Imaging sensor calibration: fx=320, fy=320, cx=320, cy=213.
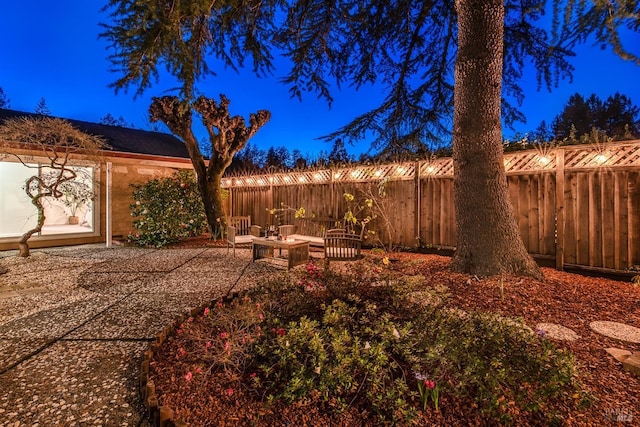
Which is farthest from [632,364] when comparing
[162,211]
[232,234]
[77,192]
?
[77,192]

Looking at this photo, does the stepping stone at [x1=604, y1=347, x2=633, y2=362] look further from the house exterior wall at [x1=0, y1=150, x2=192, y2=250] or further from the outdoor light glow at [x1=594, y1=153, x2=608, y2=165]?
the house exterior wall at [x1=0, y1=150, x2=192, y2=250]

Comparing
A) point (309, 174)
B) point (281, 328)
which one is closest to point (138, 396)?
point (281, 328)

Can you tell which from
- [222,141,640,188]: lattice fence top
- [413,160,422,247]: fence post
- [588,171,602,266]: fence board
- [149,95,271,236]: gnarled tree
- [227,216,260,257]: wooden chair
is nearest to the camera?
[222,141,640,188]: lattice fence top

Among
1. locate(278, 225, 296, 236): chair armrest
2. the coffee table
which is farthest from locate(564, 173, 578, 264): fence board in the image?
locate(278, 225, 296, 236): chair armrest

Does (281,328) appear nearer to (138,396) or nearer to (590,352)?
(138,396)

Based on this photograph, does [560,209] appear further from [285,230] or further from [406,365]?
[285,230]

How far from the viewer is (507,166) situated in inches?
217

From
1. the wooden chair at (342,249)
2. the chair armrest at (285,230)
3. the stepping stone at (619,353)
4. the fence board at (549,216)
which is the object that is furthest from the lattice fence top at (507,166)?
the stepping stone at (619,353)

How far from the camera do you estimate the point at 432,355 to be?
5.90ft

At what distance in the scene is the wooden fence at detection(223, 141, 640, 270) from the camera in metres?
4.43

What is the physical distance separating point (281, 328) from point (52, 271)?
558 cm

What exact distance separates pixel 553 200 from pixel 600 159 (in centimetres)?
81

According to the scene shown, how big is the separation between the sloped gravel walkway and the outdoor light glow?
5.27 m

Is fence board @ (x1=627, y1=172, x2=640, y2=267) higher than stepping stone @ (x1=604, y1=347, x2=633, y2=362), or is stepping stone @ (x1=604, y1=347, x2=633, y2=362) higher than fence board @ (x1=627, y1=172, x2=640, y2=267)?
fence board @ (x1=627, y1=172, x2=640, y2=267)
